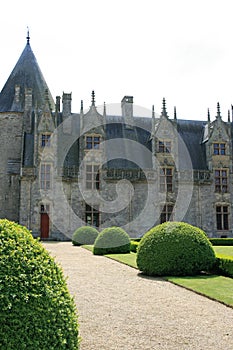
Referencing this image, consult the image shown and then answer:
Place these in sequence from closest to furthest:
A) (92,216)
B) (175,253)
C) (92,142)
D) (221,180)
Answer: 1. (175,253)
2. (92,216)
3. (92,142)
4. (221,180)

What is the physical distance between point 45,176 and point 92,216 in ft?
13.3

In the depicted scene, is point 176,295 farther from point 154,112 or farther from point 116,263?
point 154,112

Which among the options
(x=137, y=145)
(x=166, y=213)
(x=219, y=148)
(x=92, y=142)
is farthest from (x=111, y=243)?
(x=219, y=148)

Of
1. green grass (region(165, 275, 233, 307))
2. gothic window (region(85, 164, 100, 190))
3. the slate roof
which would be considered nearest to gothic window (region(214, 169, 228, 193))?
the slate roof

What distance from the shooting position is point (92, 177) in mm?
25547

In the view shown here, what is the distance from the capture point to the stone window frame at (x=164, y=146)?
27.0 metres

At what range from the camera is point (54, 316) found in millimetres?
3135

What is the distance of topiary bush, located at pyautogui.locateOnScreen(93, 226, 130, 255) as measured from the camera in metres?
15.9

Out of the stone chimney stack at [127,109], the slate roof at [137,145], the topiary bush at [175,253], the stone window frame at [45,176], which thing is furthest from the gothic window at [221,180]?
the topiary bush at [175,253]

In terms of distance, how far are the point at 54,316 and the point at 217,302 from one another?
4640 mm

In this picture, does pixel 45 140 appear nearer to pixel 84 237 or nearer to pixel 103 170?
pixel 103 170

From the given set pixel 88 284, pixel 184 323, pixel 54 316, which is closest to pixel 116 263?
pixel 88 284

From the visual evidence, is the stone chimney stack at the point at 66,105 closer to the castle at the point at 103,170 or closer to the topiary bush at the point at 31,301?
the castle at the point at 103,170

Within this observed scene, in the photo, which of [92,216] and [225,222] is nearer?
[92,216]
